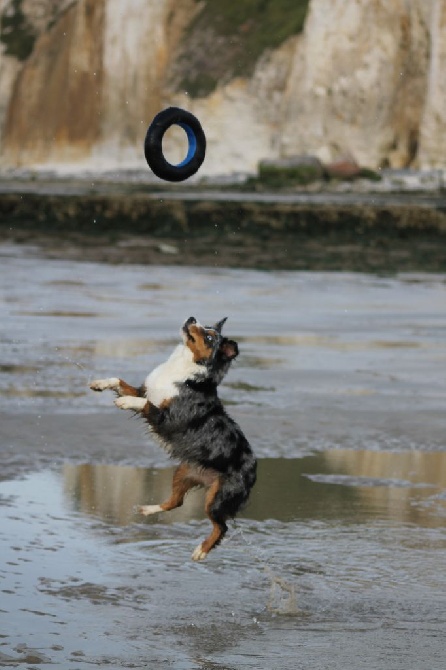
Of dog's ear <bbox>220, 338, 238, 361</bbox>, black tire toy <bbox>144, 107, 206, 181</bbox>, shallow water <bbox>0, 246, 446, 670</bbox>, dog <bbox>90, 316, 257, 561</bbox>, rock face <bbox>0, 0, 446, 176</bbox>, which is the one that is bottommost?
shallow water <bbox>0, 246, 446, 670</bbox>

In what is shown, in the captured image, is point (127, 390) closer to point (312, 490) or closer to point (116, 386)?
point (116, 386)

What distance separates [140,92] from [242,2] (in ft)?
29.2

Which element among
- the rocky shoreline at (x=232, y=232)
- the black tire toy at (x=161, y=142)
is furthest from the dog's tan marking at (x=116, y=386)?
the rocky shoreline at (x=232, y=232)

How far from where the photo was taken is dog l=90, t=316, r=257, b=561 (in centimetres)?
692

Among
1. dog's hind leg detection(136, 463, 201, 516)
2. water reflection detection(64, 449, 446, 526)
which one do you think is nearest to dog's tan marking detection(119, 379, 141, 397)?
dog's hind leg detection(136, 463, 201, 516)

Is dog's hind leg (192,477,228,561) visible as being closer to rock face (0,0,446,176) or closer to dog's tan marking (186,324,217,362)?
dog's tan marking (186,324,217,362)

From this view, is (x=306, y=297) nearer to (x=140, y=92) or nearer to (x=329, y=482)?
(x=329, y=482)

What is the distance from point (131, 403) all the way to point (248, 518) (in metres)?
2.35

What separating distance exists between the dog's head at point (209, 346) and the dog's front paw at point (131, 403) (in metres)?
0.28

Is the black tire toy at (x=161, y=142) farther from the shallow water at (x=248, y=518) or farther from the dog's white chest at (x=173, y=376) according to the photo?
the shallow water at (x=248, y=518)

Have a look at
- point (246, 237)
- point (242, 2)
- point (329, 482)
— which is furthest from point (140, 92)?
point (329, 482)

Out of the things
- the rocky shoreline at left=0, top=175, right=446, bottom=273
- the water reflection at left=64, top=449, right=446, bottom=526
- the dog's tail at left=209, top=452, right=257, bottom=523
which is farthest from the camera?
the rocky shoreline at left=0, top=175, right=446, bottom=273

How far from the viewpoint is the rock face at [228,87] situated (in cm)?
7350

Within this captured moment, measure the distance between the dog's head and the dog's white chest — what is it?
40 millimetres
